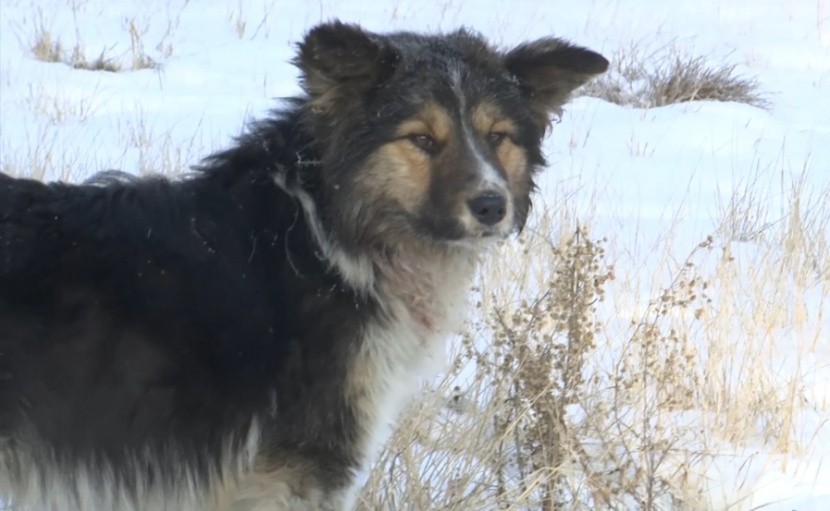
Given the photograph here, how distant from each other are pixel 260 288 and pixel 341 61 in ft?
2.35

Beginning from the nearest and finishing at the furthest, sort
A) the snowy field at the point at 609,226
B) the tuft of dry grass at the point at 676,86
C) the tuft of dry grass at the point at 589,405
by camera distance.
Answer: the tuft of dry grass at the point at 589,405
the snowy field at the point at 609,226
the tuft of dry grass at the point at 676,86

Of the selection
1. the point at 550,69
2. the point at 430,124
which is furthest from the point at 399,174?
the point at 550,69

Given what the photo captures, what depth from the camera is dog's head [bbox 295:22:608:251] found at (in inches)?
135

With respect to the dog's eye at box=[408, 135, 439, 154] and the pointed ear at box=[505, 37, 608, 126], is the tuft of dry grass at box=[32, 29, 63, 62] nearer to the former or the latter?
the pointed ear at box=[505, 37, 608, 126]

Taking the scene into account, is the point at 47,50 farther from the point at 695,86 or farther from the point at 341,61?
the point at 341,61

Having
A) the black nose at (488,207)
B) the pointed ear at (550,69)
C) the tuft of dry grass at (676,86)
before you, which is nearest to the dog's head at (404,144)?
the black nose at (488,207)

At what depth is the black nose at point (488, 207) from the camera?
11.2 feet

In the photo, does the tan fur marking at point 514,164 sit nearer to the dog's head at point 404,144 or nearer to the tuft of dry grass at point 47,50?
the dog's head at point 404,144

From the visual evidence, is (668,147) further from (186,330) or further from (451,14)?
(186,330)

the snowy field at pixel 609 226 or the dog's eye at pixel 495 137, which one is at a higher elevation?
the dog's eye at pixel 495 137

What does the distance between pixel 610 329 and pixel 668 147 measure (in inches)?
150

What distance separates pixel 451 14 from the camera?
39.6ft

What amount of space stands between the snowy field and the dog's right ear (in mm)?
1067

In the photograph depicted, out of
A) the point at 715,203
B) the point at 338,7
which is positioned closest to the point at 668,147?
the point at 715,203
